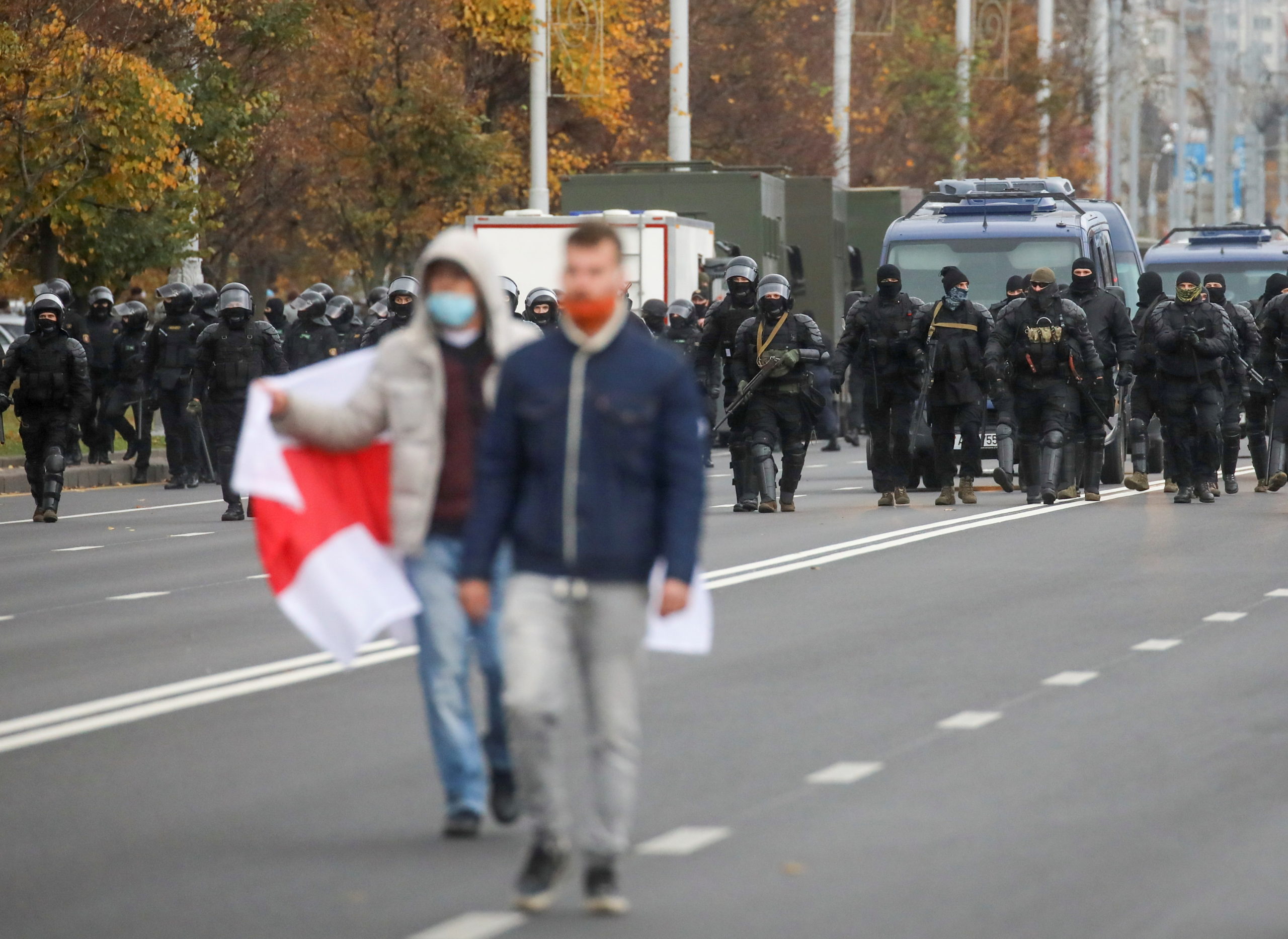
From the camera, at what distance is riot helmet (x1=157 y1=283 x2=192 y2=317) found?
2477cm

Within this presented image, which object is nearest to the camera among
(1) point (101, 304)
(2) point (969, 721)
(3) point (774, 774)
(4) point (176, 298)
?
(3) point (774, 774)

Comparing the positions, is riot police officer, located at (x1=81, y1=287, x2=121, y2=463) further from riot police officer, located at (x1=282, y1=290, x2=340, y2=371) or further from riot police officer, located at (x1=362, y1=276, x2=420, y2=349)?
riot police officer, located at (x1=362, y1=276, x2=420, y2=349)

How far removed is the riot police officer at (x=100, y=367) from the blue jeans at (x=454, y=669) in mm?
19513

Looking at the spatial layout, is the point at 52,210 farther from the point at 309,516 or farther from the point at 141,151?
the point at 309,516

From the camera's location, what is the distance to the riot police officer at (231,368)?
20547 mm

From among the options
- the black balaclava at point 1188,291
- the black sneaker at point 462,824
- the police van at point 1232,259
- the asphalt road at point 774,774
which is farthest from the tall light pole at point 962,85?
the black sneaker at point 462,824

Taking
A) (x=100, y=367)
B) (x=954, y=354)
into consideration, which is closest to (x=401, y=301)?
(x=954, y=354)

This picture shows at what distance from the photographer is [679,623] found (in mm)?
6828

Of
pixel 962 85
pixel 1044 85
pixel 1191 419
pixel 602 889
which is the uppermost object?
pixel 1044 85

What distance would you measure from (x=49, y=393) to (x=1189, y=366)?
8659 millimetres

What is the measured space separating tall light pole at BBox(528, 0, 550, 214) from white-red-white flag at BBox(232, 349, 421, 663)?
30534 mm

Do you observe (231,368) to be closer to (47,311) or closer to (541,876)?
(47,311)

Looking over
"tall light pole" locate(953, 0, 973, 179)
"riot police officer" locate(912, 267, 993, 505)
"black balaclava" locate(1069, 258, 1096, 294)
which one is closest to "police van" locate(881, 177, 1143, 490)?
"black balaclava" locate(1069, 258, 1096, 294)

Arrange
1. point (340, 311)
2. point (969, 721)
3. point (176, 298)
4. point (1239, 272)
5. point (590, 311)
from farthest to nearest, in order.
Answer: point (1239, 272)
point (340, 311)
point (176, 298)
point (969, 721)
point (590, 311)
